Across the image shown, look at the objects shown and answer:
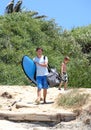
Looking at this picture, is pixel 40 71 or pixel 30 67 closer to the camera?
pixel 40 71

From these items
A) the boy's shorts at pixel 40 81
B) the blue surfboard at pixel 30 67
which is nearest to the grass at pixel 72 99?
the boy's shorts at pixel 40 81

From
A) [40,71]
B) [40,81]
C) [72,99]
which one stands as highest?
[40,71]

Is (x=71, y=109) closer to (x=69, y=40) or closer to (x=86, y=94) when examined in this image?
(x=86, y=94)

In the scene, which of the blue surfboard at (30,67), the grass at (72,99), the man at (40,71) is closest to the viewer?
the grass at (72,99)

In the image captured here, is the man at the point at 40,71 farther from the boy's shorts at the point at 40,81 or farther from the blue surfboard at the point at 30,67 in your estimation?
the blue surfboard at the point at 30,67

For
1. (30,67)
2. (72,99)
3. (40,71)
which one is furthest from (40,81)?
(72,99)

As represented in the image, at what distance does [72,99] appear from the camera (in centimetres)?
956

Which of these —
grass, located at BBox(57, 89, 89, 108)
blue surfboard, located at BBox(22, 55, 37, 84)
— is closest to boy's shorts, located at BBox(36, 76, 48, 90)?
blue surfboard, located at BBox(22, 55, 37, 84)

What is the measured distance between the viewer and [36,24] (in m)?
24.6

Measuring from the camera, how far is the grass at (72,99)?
30.7 feet

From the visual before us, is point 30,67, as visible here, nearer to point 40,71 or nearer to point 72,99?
point 40,71

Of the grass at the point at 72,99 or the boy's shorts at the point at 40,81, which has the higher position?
the boy's shorts at the point at 40,81

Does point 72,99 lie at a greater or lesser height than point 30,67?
lesser

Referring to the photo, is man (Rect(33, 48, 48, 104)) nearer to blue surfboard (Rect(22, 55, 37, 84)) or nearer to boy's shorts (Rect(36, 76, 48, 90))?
boy's shorts (Rect(36, 76, 48, 90))
